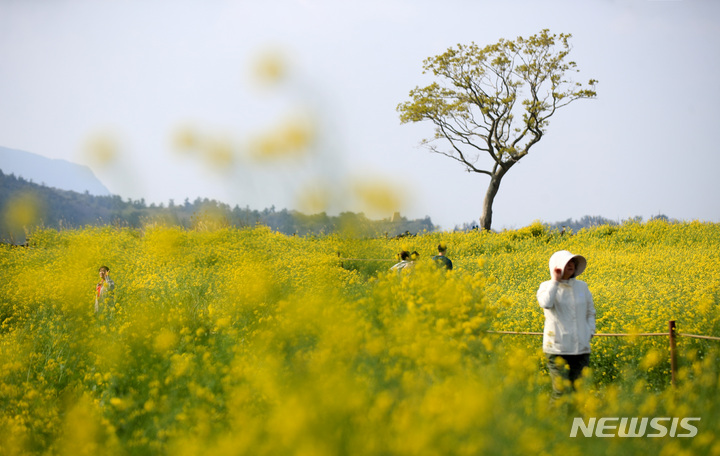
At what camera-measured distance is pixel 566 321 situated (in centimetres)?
481

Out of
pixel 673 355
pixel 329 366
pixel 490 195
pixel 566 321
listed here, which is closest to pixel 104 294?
pixel 329 366

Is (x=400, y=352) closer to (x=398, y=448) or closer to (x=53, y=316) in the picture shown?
(x=398, y=448)

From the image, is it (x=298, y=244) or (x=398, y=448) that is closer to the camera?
(x=398, y=448)

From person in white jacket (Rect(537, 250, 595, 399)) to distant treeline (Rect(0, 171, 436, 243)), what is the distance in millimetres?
2049

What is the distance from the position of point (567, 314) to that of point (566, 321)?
7cm

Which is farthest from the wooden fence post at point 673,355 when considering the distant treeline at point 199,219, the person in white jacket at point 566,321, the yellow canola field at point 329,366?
the distant treeline at point 199,219

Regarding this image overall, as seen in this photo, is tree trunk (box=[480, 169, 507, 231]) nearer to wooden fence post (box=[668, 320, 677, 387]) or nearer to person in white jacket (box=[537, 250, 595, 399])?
wooden fence post (box=[668, 320, 677, 387])

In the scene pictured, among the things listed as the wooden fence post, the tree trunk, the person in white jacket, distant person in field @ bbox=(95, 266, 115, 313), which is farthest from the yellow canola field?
the tree trunk

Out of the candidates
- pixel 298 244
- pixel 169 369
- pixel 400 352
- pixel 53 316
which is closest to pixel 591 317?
pixel 400 352

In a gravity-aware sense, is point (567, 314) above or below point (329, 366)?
above

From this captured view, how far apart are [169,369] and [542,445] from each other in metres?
3.48

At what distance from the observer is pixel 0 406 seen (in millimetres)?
5008

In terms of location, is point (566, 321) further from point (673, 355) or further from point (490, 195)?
point (490, 195)

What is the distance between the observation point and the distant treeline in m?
5.87
